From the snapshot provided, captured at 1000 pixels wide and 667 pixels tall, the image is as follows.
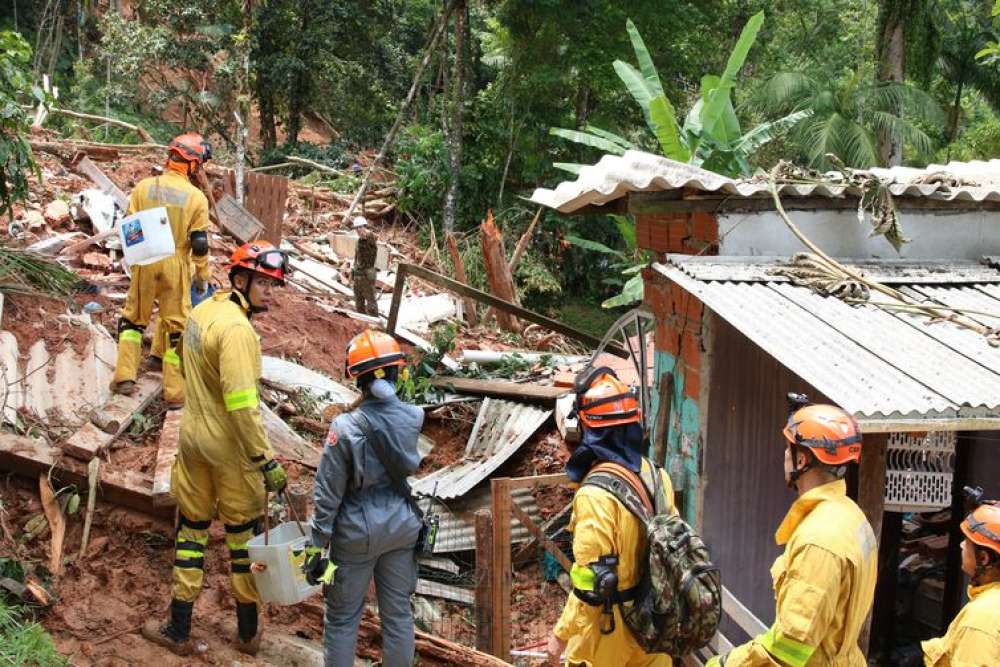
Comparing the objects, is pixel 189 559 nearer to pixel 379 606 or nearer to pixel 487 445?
pixel 379 606

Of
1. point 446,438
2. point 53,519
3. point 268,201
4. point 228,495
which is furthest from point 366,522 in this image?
point 268,201

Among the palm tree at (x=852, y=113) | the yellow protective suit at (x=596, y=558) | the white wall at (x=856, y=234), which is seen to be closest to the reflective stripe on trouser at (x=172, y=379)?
the white wall at (x=856, y=234)

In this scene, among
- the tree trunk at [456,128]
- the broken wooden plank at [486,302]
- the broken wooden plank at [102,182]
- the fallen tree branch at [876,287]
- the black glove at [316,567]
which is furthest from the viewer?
the tree trunk at [456,128]

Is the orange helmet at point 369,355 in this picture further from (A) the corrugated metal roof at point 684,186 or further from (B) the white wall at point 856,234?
(B) the white wall at point 856,234

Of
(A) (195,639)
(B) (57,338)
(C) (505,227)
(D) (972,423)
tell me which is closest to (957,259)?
(D) (972,423)

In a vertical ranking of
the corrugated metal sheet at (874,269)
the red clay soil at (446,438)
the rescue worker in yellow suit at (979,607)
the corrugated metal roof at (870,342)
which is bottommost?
the red clay soil at (446,438)

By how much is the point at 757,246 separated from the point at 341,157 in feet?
53.3

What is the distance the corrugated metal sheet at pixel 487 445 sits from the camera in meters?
8.70

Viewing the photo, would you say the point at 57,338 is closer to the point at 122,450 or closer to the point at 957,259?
the point at 122,450

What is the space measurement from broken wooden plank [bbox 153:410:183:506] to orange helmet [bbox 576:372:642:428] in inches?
119

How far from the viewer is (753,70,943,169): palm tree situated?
59.6 feet

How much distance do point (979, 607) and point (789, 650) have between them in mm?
693

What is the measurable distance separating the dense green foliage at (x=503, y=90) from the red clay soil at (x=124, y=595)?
1105 centimetres

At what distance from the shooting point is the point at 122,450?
6969 mm
